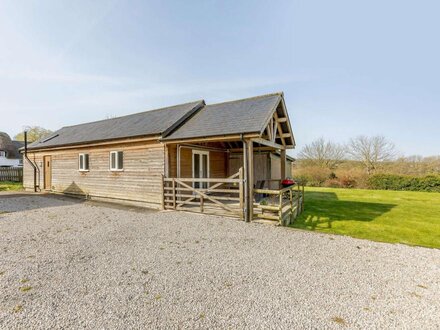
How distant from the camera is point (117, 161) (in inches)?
474

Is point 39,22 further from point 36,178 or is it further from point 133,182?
point 36,178

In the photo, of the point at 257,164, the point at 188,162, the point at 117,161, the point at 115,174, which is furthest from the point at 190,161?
the point at 257,164

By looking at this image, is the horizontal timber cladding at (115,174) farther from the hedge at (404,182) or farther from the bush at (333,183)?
the hedge at (404,182)

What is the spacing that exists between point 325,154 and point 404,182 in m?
10.7

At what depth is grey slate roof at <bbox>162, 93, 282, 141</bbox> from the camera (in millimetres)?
8328

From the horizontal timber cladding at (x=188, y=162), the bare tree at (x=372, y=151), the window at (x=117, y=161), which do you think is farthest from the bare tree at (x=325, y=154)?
the window at (x=117, y=161)

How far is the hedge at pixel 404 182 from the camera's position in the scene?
21781 millimetres

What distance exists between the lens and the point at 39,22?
10.0m

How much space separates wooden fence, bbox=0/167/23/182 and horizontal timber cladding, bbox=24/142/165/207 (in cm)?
1206

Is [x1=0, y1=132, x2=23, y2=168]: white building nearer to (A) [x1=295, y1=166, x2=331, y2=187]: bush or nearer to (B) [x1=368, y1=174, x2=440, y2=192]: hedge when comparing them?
(A) [x1=295, y1=166, x2=331, y2=187]: bush

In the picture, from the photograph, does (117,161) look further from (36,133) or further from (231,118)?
(36,133)

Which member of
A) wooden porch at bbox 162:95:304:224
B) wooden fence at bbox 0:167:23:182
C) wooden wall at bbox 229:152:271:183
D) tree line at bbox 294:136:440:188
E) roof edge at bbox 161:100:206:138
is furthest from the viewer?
tree line at bbox 294:136:440:188

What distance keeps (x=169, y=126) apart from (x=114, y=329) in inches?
346

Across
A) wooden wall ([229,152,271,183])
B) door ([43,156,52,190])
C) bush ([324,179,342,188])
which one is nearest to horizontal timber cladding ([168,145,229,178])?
wooden wall ([229,152,271,183])
